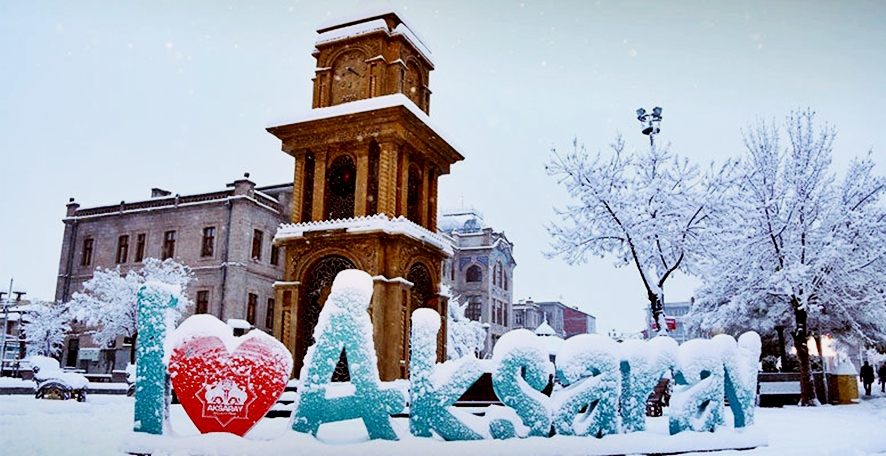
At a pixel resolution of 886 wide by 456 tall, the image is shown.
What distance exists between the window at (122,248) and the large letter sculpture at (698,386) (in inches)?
1325

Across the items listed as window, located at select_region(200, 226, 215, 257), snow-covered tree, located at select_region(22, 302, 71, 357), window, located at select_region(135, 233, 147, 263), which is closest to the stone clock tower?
window, located at select_region(200, 226, 215, 257)

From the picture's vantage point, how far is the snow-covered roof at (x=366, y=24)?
19.3m

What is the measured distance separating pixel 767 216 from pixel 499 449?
16977 millimetres

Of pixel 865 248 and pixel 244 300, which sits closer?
pixel 865 248

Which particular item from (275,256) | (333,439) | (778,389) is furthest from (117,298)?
(778,389)

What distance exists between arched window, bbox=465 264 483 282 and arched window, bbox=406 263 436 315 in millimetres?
31711

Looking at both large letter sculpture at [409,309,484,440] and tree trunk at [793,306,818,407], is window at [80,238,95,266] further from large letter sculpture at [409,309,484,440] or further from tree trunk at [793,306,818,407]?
tree trunk at [793,306,818,407]

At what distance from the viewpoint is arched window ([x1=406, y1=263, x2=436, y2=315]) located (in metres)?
19.1

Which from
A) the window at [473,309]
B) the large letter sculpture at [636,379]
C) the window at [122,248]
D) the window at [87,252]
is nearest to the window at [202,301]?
the window at [122,248]

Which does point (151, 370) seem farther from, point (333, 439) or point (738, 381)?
point (738, 381)

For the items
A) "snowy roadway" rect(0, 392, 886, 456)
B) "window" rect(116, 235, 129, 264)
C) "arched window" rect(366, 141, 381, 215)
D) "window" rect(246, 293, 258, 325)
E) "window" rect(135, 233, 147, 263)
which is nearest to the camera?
"snowy roadway" rect(0, 392, 886, 456)

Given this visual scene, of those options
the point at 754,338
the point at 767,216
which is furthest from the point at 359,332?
the point at 767,216

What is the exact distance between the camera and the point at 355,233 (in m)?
17.6

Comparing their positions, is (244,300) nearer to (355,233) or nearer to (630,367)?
(355,233)
